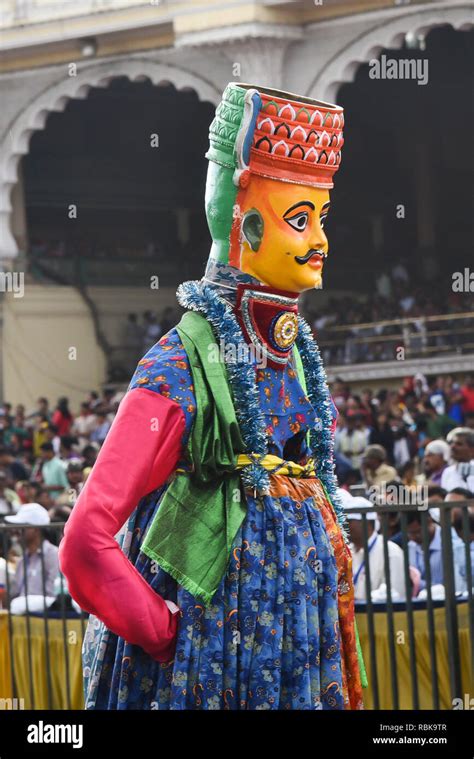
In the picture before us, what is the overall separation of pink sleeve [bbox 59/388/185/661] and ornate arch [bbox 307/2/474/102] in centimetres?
1151

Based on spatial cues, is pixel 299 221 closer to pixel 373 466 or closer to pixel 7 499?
pixel 373 466

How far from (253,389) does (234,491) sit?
0.75ft

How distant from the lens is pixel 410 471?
10.4 m

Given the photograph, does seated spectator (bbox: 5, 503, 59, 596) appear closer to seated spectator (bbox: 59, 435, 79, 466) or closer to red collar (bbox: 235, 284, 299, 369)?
red collar (bbox: 235, 284, 299, 369)

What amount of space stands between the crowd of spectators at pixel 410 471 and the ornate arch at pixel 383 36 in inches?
122

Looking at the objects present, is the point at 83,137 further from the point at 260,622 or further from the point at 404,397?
the point at 260,622

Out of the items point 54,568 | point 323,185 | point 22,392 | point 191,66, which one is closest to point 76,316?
point 22,392

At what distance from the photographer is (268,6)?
1513 cm

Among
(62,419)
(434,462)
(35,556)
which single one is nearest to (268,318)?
(35,556)

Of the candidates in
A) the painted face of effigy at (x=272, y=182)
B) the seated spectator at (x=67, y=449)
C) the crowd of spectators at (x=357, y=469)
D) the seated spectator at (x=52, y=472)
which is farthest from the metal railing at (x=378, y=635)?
the seated spectator at (x=67, y=449)

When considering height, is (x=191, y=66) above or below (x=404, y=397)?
above

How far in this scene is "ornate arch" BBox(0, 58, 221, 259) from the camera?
1651cm

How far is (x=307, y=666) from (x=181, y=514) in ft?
1.38
